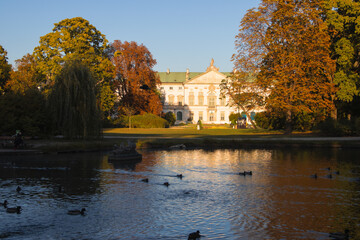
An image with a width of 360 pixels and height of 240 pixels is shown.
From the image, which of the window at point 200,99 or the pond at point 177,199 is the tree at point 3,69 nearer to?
the pond at point 177,199

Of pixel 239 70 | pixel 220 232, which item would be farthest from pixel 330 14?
pixel 220 232

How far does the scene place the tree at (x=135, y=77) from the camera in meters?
65.1

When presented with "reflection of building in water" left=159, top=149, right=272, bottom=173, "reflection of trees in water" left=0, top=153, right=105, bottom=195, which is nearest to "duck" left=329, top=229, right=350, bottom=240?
"reflection of trees in water" left=0, top=153, right=105, bottom=195

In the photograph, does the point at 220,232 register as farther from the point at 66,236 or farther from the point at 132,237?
the point at 66,236

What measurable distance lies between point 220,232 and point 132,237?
212 cm

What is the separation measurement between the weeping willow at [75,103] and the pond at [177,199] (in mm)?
6809

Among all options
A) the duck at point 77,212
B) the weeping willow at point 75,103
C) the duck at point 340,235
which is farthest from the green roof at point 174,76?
the duck at point 340,235

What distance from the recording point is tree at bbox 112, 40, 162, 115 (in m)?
65.1

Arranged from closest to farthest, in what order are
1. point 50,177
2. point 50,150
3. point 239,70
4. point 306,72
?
point 50,177, point 50,150, point 306,72, point 239,70

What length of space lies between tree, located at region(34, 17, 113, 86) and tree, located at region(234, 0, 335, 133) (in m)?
19.2

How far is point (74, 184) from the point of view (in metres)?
15.5

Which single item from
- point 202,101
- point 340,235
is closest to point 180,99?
point 202,101

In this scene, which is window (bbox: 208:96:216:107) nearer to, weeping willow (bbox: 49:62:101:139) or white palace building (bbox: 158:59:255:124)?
white palace building (bbox: 158:59:255:124)

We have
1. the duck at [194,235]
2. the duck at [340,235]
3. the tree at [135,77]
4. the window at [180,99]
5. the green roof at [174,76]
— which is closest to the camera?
the duck at [194,235]
